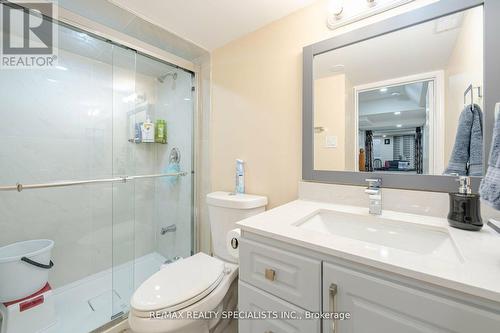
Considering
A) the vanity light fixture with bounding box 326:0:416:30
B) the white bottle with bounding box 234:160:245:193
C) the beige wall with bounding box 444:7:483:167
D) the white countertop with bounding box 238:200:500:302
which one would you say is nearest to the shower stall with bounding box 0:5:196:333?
the white bottle with bounding box 234:160:245:193

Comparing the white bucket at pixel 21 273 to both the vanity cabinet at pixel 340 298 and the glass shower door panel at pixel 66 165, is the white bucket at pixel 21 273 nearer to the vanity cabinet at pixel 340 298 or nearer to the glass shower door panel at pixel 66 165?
the glass shower door panel at pixel 66 165

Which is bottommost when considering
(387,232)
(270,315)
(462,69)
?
(270,315)

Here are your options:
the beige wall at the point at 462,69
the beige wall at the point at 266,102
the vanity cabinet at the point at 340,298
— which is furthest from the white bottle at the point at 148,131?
the beige wall at the point at 462,69

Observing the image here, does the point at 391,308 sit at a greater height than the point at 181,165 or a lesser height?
lesser

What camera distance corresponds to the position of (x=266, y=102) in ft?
4.45

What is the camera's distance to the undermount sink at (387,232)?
695mm

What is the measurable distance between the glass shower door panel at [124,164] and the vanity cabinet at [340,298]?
1359mm

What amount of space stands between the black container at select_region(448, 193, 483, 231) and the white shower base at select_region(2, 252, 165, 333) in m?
1.89

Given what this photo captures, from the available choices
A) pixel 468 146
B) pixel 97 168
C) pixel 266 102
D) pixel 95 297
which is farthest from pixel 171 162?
pixel 468 146

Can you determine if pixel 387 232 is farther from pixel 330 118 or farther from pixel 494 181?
pixel 330 118

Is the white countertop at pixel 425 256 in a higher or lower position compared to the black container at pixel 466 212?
lower

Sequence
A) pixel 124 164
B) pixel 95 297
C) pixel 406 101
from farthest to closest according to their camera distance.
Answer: pixel 124 164 < pixel 95 297 < pixel 406 101
